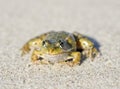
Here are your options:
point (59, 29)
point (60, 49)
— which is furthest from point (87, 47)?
point (59, 29)

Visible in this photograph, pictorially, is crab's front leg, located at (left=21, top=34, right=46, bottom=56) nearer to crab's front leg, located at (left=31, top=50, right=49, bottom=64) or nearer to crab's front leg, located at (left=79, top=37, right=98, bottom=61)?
crab's front leg, located at (left=31, top=50, right=49, bottom=64)

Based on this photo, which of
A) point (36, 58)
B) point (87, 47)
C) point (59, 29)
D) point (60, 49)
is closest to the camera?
point (60, 49)

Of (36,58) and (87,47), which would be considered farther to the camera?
(87,47)

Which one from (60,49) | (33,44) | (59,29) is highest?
(60,49)

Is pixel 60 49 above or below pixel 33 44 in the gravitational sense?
above

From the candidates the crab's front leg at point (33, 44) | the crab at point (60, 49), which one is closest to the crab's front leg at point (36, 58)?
the crab at point (60, 49)

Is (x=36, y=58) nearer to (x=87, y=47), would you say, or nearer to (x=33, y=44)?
(x=33, y=44)

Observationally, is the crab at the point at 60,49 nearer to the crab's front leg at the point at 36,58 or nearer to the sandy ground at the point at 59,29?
the crab's front leg at the point at 36,58

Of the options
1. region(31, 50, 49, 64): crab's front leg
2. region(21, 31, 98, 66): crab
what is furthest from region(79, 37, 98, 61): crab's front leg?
region(31, 50, 49, 64): crab's front leg
